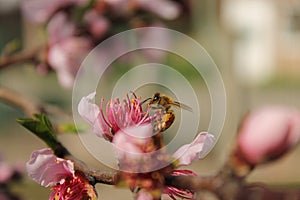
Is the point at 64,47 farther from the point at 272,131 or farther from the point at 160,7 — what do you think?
the point at 272,131

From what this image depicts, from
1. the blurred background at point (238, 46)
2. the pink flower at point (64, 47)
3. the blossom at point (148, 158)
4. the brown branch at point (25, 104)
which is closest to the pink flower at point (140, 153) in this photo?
the blossom at point (148, 158)

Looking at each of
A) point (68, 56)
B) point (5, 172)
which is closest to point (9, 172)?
point (5, 172)

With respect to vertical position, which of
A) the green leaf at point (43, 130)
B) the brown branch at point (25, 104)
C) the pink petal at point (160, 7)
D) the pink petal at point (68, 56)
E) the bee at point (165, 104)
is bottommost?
the green leaf at point (43, 130)

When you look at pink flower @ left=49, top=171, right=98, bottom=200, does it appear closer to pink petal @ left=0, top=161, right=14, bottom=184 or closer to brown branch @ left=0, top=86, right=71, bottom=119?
brown branch @ left=0, top=86, right=71, bottom=119

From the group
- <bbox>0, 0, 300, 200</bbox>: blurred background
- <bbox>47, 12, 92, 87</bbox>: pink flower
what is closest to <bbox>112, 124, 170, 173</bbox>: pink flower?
<bbox>47, 12, 92, 87</bbox>: pink flower

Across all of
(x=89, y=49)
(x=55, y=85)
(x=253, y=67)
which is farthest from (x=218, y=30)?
Result: (x=89, y=49)

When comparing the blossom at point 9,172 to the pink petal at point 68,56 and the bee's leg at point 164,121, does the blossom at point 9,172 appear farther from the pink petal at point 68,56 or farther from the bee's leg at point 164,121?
the bee's leg at point 164,121

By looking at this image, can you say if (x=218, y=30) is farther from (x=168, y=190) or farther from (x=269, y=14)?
(x=168, y=190)
